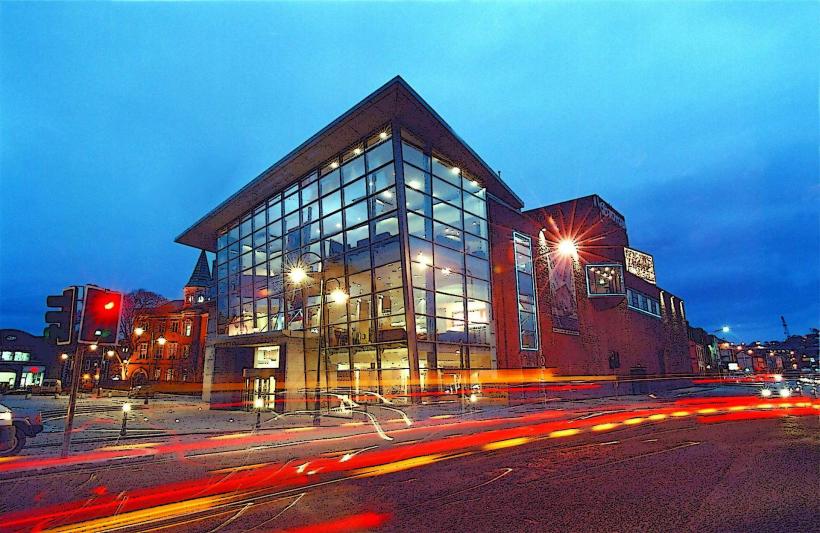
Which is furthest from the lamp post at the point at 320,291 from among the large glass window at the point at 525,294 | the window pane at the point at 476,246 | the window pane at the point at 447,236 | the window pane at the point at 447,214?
the large glass window at the point at 525,294

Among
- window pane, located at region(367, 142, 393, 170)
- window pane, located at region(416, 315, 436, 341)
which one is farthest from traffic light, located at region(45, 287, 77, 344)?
window pane, located at region(367, 142, 393, 170)

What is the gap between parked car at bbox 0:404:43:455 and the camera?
1046cm

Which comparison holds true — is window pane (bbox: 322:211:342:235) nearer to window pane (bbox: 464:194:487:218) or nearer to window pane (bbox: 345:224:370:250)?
window pane (bbox: 345:224:370:250)

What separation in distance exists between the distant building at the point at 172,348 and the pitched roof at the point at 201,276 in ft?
26.0

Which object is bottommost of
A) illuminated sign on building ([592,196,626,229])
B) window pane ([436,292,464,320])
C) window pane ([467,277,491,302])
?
window pane ([436,292,464,320])

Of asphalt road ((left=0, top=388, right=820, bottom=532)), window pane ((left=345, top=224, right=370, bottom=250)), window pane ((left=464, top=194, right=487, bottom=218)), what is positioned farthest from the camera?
window pane ((left=464, top=194, right=487, bottom=218))

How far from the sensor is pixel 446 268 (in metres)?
27.3

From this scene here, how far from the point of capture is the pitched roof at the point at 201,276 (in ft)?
247

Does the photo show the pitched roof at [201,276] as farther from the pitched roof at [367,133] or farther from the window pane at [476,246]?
the window pane at [476,246]

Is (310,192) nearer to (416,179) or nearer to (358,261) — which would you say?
(358,261)

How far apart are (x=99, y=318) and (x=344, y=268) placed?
17.3 metres

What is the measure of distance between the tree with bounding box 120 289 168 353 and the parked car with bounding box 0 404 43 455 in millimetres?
44457

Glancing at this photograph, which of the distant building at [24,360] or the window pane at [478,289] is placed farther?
the distant building at [24,360]

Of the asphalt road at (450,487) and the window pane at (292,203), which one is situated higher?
the window pane at (292,203)
